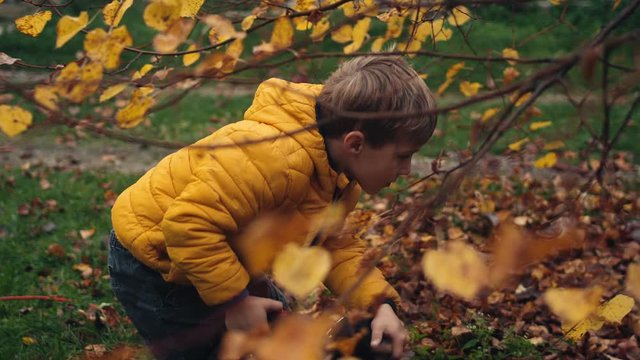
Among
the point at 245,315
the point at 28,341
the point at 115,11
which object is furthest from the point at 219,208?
the point at 28,341

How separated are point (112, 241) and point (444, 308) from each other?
146 cm

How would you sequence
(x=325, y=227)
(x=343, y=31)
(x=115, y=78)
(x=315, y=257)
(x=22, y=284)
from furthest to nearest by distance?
(x=22, y=284) < (x=343, y=31) < (x=325, y=227) < (x=115, y=78) < (x=315, y=257)

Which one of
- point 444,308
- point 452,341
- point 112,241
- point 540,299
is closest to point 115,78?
point 112,241

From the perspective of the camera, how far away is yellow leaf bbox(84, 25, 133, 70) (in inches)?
53.5

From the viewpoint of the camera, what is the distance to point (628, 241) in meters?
3.53

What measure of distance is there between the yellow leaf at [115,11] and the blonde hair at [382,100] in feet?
1.83

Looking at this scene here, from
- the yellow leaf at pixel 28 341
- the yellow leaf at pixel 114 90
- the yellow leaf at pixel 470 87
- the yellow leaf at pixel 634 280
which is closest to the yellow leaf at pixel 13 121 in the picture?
the yellow leaf at pixel 114 90

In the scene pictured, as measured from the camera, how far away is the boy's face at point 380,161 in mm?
1834

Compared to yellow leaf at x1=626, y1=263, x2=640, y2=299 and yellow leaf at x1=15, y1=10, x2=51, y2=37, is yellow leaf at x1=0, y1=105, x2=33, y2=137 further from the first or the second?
yellow leaf at x1=626, y1=263, x2=640, y2=299

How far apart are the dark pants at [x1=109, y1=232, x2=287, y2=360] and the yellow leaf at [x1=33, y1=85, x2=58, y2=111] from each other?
880 millimetres

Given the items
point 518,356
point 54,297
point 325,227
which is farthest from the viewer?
point 54,297

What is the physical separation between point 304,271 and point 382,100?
68 centimetres

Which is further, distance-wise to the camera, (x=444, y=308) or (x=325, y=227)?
(x=444, y=308)

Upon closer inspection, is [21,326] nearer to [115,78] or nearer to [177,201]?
[177,201]
